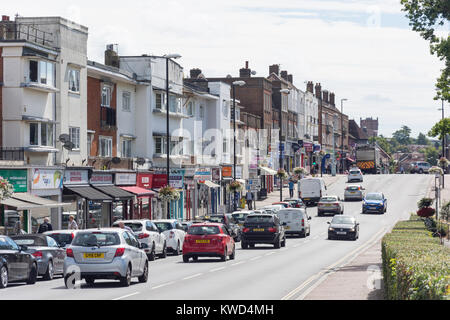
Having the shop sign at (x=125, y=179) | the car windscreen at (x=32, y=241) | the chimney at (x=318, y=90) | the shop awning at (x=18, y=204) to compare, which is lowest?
the car windscreen at (x=32, y=241)

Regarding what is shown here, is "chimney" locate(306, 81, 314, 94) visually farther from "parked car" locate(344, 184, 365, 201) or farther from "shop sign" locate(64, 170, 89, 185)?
"shop sign" locate(64, 170, 89, 185)

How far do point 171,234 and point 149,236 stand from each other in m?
4.09

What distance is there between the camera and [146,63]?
60.4 m

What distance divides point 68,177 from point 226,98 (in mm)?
39586

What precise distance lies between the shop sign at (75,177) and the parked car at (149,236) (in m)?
10.8

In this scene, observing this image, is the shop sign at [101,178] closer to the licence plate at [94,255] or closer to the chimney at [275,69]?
the licence plate at [94,255]

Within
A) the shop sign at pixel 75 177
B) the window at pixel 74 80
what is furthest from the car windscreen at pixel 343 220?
the window at pixel 74 80

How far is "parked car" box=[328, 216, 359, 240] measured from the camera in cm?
4912

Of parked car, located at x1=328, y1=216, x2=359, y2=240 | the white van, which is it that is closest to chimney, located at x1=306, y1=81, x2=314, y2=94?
the white van

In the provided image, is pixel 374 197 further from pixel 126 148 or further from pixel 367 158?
pixel 367 158

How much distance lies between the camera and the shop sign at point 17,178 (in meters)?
39.8

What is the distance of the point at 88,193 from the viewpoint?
4666 centimetres

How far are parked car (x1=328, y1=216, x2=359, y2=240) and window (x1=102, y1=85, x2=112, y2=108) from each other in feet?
53.4

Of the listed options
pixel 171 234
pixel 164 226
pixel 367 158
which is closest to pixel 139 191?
pixel 164 226
